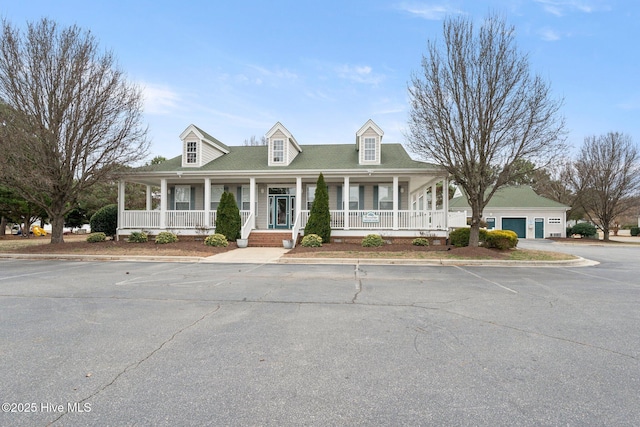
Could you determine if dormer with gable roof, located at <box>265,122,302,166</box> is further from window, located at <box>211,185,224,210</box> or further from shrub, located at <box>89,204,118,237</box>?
shrub, located at <box>89,204,118,237</box>

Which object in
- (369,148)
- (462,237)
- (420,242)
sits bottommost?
(420,242)

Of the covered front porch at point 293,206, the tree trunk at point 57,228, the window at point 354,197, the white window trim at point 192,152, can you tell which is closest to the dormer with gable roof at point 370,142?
the covered front porch at point 293,206

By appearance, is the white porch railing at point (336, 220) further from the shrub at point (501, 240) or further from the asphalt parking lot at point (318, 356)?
the asphalt parking lot at point (318, 356)

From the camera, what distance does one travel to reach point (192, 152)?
19.8 meters

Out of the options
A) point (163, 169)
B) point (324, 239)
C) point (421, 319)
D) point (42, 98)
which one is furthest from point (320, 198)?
point (42, 98)

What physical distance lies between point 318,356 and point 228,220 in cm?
1446

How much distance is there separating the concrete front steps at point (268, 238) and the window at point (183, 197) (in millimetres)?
5673

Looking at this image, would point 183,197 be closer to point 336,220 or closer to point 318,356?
point 336,220

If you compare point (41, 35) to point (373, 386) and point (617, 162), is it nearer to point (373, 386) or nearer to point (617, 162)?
point (373, 386)

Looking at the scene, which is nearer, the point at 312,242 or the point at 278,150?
the point at 312,242

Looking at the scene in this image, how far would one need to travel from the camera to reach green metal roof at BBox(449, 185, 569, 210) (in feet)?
109

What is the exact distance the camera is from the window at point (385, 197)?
19.7m

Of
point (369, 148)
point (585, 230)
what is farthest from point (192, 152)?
point (585, 230)

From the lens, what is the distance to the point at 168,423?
2.55 metres
